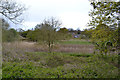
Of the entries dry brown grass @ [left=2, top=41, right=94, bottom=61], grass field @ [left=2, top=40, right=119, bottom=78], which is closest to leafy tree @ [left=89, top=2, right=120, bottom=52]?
grass field @ [left=2, top=40, right=119, bottom=78]

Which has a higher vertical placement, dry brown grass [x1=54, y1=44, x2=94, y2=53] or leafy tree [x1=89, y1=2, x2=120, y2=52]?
leafy tree [x1=89, y1=2, x2=120, y2=52]

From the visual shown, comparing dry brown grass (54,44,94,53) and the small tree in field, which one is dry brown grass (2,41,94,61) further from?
the small tree in field

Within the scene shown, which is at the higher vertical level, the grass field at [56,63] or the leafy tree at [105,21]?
the leafy tree at [105,21]

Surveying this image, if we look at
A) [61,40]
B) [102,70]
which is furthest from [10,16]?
[61,40]

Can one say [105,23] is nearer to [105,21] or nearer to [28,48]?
[105,21]

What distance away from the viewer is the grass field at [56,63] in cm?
376

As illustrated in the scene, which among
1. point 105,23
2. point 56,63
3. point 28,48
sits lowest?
point 56,63

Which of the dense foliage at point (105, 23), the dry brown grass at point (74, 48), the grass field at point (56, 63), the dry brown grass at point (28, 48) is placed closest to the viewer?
the dense foliage at point (105, 23)

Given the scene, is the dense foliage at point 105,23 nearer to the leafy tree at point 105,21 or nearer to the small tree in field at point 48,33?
the leafy tree at point 105,21

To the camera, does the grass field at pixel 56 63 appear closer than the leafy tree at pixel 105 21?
No

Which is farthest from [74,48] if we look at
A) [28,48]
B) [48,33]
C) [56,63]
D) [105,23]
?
[105,23]

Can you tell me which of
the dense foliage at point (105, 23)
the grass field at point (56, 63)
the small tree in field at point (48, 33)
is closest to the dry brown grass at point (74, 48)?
the grass field at point (56, 63)

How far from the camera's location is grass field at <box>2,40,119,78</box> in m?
3.76

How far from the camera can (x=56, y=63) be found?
7.50 meters
